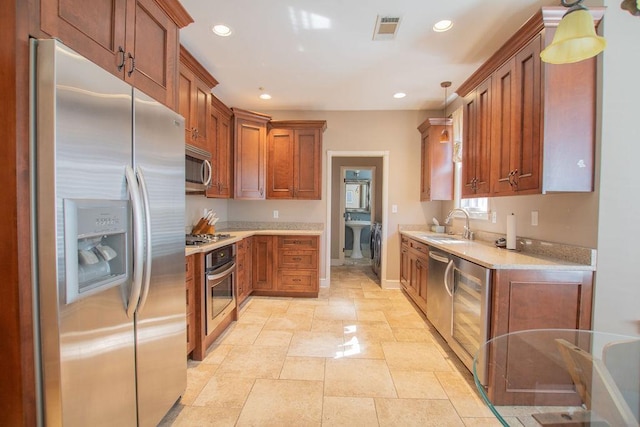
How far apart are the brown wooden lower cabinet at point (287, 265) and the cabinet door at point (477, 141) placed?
2045 mm

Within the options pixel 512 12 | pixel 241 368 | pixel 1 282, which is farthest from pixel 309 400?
pixel 512 12

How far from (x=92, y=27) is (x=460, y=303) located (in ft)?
9.19

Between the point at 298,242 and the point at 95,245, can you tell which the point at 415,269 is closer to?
the point at 298,242

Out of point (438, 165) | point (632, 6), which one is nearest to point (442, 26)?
point (632, 6)

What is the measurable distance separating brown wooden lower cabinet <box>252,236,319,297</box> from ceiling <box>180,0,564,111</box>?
2.03m

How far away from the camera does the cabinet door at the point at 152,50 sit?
4.61 feet

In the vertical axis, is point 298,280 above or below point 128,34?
below

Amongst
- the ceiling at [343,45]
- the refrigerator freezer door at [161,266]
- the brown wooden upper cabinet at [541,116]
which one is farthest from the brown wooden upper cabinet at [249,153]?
the brown wooden upper cabinet at [541,116]

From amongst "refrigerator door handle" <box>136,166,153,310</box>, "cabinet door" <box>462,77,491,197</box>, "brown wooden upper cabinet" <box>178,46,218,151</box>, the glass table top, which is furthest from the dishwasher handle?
"brown wooden upper cabinet" <box>178,46,218,151</box>

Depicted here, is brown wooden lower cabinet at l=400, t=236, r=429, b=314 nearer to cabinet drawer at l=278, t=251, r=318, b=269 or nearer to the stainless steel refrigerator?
cabinet drawer at l=278, t=251, r=318, b=269

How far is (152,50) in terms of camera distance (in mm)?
1575

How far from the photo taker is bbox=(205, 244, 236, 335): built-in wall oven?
2.41 m

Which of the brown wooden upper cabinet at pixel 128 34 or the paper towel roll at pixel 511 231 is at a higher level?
the brown wooden upper cabinet at pixel 128 34

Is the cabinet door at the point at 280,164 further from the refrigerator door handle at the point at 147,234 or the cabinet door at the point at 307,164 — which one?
the refrigerator door handle at the point at 147,234
